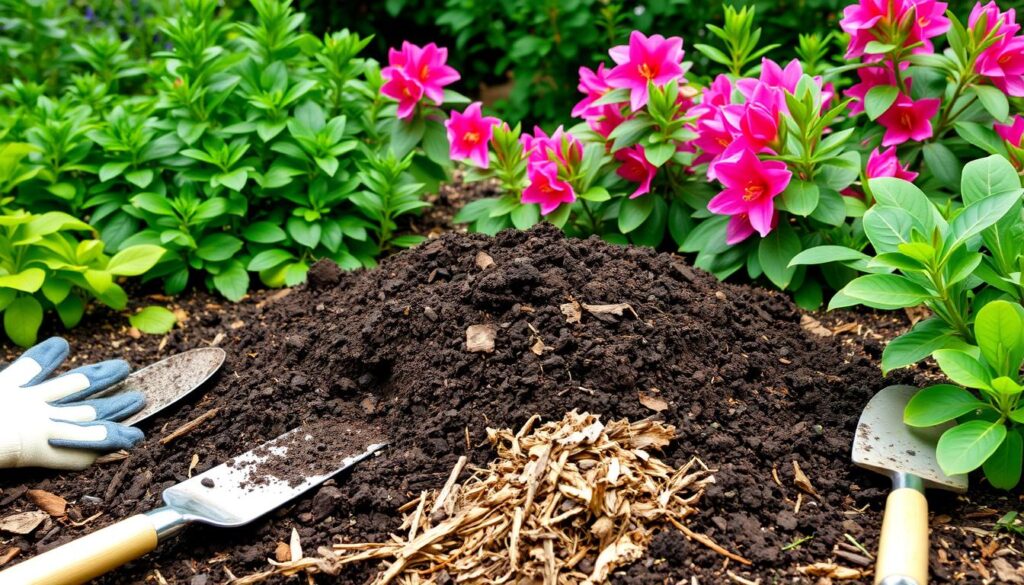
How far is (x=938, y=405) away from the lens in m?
2.23

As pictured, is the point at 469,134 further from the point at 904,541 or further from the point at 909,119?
the point at 904,541

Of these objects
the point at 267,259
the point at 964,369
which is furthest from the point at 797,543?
the point at 267,259

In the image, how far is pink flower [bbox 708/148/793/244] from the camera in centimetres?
299

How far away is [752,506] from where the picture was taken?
2.12 meters

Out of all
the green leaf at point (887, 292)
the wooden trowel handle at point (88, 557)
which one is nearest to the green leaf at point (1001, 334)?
the green leaf at point (887, 292)

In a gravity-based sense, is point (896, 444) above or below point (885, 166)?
below

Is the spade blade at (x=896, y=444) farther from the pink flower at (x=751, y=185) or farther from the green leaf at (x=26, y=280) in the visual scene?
the green leaf at (x=26, y=280)

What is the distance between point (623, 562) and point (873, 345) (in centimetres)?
135

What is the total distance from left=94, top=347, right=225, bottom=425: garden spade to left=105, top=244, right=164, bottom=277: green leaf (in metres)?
0.49

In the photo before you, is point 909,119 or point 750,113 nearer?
point 750,113

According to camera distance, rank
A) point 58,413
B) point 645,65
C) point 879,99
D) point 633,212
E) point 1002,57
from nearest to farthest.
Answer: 1. point 58,413
2. point 1002,57
3. point 879,99
4. point 645,65
5. point 633,212

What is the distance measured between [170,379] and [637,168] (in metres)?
1.83

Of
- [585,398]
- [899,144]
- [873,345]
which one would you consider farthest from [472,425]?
[899,144]

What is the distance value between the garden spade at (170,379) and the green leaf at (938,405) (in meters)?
2.01
